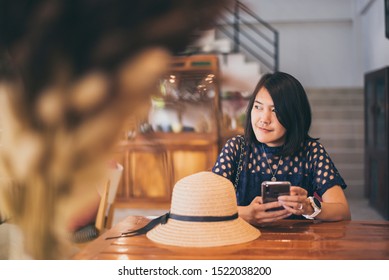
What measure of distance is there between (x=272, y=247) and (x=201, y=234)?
0.13 metres

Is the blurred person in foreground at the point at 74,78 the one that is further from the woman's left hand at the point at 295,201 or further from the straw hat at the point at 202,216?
the woman's left hand at the point at 295,201

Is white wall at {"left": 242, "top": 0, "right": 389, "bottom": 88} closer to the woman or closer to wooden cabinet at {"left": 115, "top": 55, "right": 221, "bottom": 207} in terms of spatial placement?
the woman

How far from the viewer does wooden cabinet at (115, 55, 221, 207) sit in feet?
1.29

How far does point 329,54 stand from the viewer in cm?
100

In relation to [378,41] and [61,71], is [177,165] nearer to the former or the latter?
[61,71]

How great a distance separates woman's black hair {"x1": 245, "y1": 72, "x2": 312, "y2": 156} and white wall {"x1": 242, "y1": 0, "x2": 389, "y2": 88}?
0.03 meters

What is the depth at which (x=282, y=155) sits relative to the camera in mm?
1112

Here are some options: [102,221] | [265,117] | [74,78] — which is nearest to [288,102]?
[265,117]

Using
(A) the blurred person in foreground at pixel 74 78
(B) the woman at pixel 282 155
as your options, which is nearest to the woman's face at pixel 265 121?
(B) the woman at pixel 282 155

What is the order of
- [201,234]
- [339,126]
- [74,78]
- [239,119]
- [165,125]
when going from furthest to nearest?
[339,126] < [239,119] < [201,234] < [165,125] < [74,78]

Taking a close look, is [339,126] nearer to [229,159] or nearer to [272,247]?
[229,159]

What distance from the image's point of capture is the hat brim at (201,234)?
729 mm

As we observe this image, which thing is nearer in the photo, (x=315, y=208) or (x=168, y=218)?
(x=168, y=218)
